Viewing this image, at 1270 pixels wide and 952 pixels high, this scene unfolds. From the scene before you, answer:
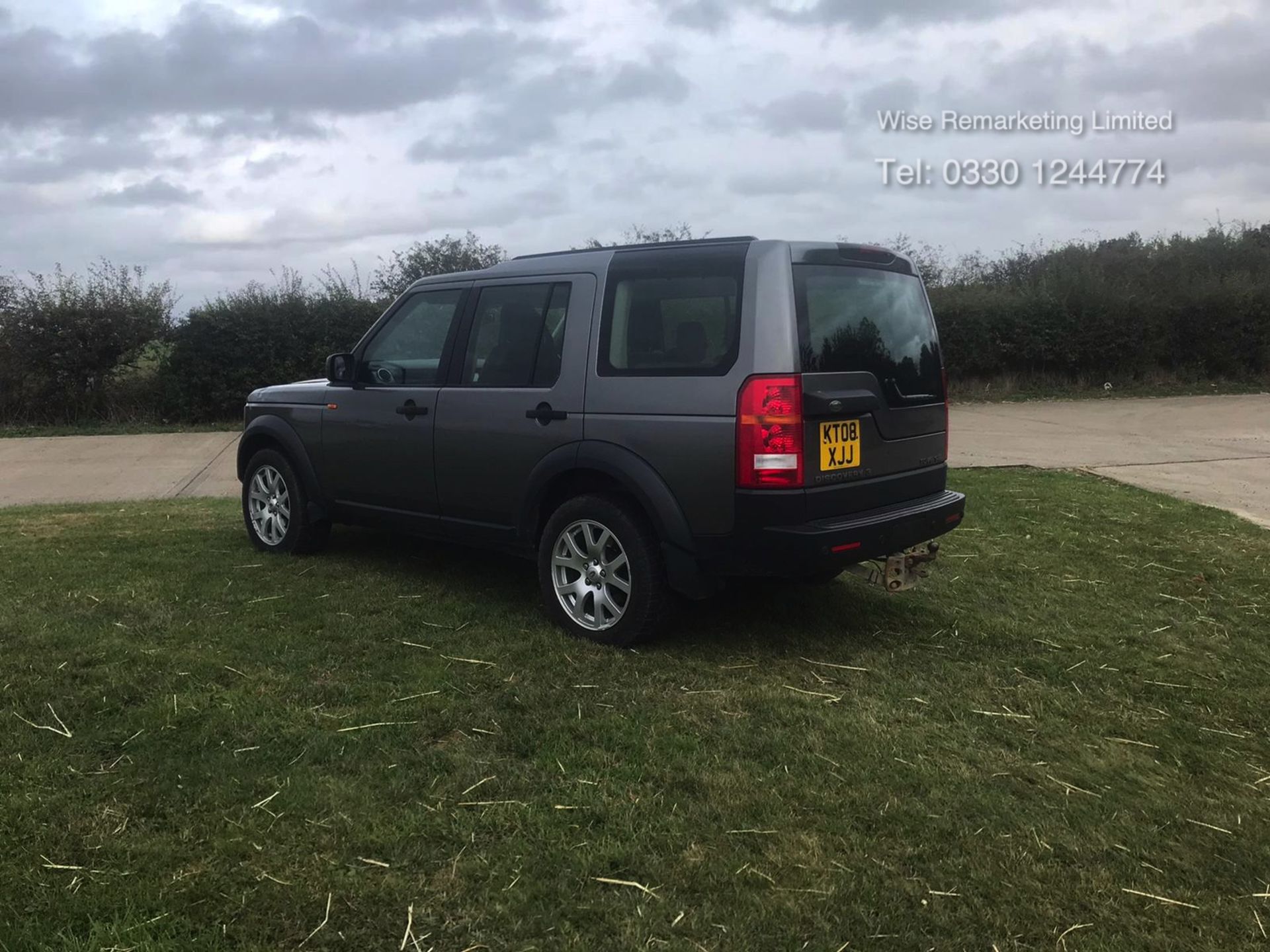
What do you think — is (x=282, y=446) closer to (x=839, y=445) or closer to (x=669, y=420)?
(x=669, y=420)

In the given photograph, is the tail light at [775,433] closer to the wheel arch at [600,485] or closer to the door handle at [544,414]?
the wheel arch at [600,485]

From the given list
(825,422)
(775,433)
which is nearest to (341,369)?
(775,433)

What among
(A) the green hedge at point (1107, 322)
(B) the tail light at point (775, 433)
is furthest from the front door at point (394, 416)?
(A) the green hedge at point (1107, 322)

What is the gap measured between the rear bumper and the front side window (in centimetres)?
207

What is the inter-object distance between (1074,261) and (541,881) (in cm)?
2129

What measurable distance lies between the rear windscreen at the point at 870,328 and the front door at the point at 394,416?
6.75 ft

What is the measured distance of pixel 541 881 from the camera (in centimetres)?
259

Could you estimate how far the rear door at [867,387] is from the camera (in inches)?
158

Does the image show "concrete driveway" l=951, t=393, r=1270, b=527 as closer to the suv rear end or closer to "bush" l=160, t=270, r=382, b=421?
the suv rear end

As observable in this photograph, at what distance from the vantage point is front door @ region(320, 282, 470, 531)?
5277 mm

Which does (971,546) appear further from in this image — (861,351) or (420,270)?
(420,270)

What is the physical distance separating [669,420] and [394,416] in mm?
1956

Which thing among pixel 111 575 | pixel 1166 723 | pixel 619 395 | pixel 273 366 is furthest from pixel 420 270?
pixel 1166 723

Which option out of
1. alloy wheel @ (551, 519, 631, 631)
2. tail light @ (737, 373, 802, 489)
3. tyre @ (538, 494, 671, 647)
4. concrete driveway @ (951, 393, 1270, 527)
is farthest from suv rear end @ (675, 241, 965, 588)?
concrete driveway @ (951, 393, 1270, 527)
